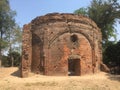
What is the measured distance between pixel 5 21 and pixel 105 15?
1419cm

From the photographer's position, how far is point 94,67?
2020 centimetres

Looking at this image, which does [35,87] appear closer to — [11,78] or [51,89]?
[51,89]

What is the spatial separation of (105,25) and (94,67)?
13837 mm

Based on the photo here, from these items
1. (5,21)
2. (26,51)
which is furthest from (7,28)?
(26,51)

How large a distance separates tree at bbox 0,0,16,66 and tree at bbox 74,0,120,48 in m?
11.7

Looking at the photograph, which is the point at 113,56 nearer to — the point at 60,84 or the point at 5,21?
the point at 60,84

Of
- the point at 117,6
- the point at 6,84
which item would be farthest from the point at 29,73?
the point at 117,6

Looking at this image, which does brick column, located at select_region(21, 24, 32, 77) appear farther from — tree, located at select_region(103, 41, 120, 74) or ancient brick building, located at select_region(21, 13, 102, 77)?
tree, located at select_region(103, 41, 120, 74)

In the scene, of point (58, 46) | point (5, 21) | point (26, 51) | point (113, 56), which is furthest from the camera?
point (5, 21)

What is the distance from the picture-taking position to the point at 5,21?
102ft

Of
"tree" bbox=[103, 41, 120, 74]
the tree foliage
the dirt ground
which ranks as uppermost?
the tree foliage

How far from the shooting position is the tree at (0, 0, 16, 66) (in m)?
29.9

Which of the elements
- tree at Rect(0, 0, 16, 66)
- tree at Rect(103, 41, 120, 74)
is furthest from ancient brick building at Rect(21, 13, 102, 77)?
tree at Rect(0, 0, 16, 66)

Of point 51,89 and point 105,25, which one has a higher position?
point 105,25
